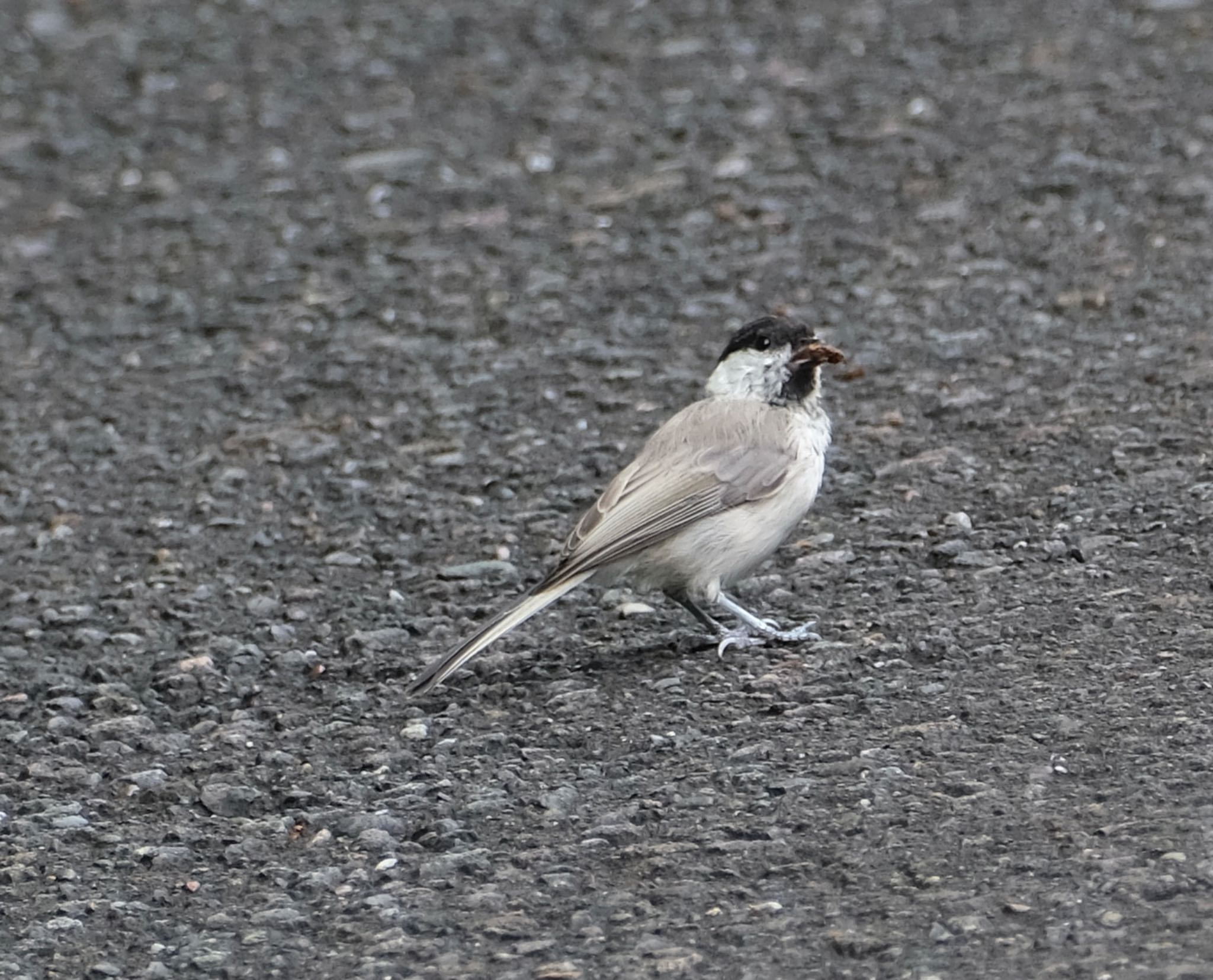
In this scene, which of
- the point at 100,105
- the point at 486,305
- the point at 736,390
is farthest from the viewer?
the point at 100,105

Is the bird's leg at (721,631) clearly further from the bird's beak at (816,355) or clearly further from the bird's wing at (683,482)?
the bird's beak at (816,355)

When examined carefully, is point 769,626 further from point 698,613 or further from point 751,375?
point 751,375

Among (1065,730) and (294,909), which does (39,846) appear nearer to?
(294,909)

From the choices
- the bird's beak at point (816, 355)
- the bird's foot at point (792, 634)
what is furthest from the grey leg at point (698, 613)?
the bird's beak at point (816, 355)

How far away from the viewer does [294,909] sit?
14.4 ft

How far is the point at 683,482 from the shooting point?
5.60m

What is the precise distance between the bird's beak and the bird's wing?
0.63ft

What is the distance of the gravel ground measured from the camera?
4.29 metres

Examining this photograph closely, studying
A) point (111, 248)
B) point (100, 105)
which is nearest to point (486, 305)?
point (111, 248)

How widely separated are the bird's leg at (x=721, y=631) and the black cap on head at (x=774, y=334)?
88 centimetres

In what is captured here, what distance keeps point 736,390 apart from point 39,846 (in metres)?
2.62

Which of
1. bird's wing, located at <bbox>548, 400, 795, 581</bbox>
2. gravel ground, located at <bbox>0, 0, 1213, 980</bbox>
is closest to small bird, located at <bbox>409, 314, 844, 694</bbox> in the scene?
bird's wing, located at <bbox>548, 400, 795, 581</bbox>

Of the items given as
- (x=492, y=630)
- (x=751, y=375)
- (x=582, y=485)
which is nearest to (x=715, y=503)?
(x=751, y=375)

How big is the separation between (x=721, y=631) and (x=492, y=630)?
0.80 meters
